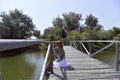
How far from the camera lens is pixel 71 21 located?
4106 cm

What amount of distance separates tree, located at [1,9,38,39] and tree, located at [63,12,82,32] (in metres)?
5.60

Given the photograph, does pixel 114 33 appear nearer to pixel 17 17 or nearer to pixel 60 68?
pixel 17 17

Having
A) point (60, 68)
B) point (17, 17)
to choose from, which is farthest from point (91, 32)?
point (60, 68)

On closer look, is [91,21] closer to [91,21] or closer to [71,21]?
[91,21]

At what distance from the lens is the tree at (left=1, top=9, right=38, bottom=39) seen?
37425mm

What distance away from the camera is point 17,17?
4269 centimetres

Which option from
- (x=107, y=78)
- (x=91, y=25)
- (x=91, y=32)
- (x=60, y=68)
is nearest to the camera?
(x=107, y=78)

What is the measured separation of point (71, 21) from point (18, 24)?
8.71m

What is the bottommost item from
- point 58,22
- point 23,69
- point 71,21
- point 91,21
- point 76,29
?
point 23,69

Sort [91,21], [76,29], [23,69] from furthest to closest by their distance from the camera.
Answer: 1. [91,21]
2. [76,29]
3. [23,69]

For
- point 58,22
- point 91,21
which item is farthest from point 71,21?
point 91,21

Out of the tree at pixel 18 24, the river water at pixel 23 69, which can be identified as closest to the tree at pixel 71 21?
the tree at pixel 18 24

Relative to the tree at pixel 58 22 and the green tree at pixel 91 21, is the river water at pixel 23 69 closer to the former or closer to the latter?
→ the tree at pixel 58 22

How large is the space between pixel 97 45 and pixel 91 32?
6285 mm
